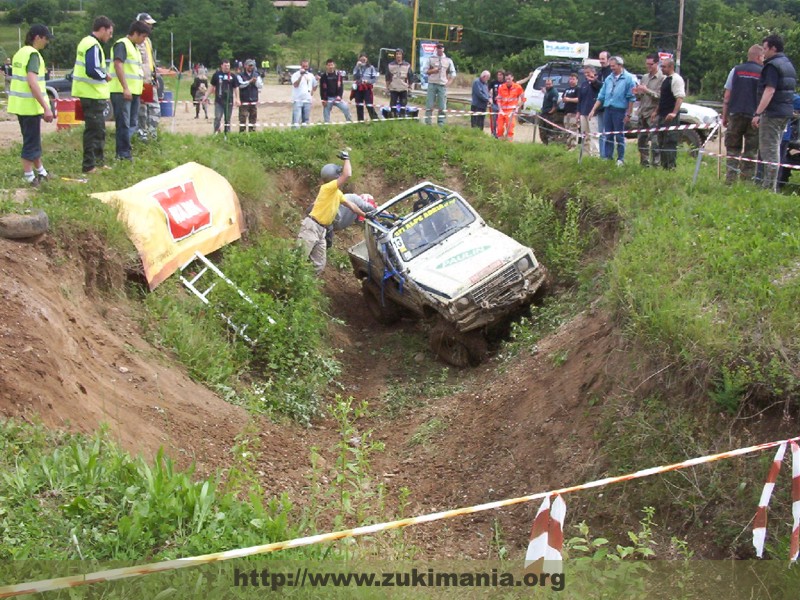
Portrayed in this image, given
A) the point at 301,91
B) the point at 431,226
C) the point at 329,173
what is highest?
the point at 301,91

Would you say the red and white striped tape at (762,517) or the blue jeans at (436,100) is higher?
the blue jeans at (436,100)

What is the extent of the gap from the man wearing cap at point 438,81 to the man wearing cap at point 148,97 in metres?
6.31

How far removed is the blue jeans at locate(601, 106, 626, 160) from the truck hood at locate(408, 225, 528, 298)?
353cm

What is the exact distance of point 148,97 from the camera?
47.8 feet

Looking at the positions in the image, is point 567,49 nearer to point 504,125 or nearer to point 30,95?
point 504,125

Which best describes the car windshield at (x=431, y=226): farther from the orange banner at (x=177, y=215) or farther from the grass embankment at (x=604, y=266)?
the orange banner at (x=177, y=215)

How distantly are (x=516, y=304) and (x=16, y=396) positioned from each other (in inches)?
261

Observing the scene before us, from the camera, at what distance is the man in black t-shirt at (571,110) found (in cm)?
1797

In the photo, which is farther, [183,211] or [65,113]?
[65,113]

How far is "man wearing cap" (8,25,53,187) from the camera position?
11.1 meters

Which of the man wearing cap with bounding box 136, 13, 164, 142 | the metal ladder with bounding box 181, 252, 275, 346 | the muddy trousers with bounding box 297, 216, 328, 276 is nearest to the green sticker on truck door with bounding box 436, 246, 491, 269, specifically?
the muddy trousers with bounding box 297, 216, 328, 276

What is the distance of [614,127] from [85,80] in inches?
335

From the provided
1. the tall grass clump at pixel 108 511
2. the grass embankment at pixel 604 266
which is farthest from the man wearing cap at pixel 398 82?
the tall grass clump at pixel 108 511

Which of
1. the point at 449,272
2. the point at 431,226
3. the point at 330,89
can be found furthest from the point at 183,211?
the point at 330,89
